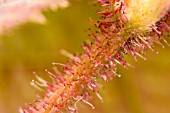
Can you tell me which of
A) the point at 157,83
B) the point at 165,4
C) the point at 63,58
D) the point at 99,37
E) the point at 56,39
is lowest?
the point at 165,4

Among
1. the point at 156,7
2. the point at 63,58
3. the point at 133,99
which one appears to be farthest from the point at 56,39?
the point at 156,7

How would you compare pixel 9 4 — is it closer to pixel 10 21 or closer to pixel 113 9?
pixel 10 21

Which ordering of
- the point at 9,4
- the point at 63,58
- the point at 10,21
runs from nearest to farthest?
the point at 9,4 → the point at 10,21 → the point at 63,58

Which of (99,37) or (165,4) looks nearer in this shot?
(165,4)

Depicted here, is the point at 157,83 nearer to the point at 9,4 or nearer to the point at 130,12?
the point at 9,4

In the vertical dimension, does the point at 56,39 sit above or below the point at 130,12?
above

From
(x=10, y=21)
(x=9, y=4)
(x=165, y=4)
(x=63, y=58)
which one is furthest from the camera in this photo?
(x=63, y=58)
